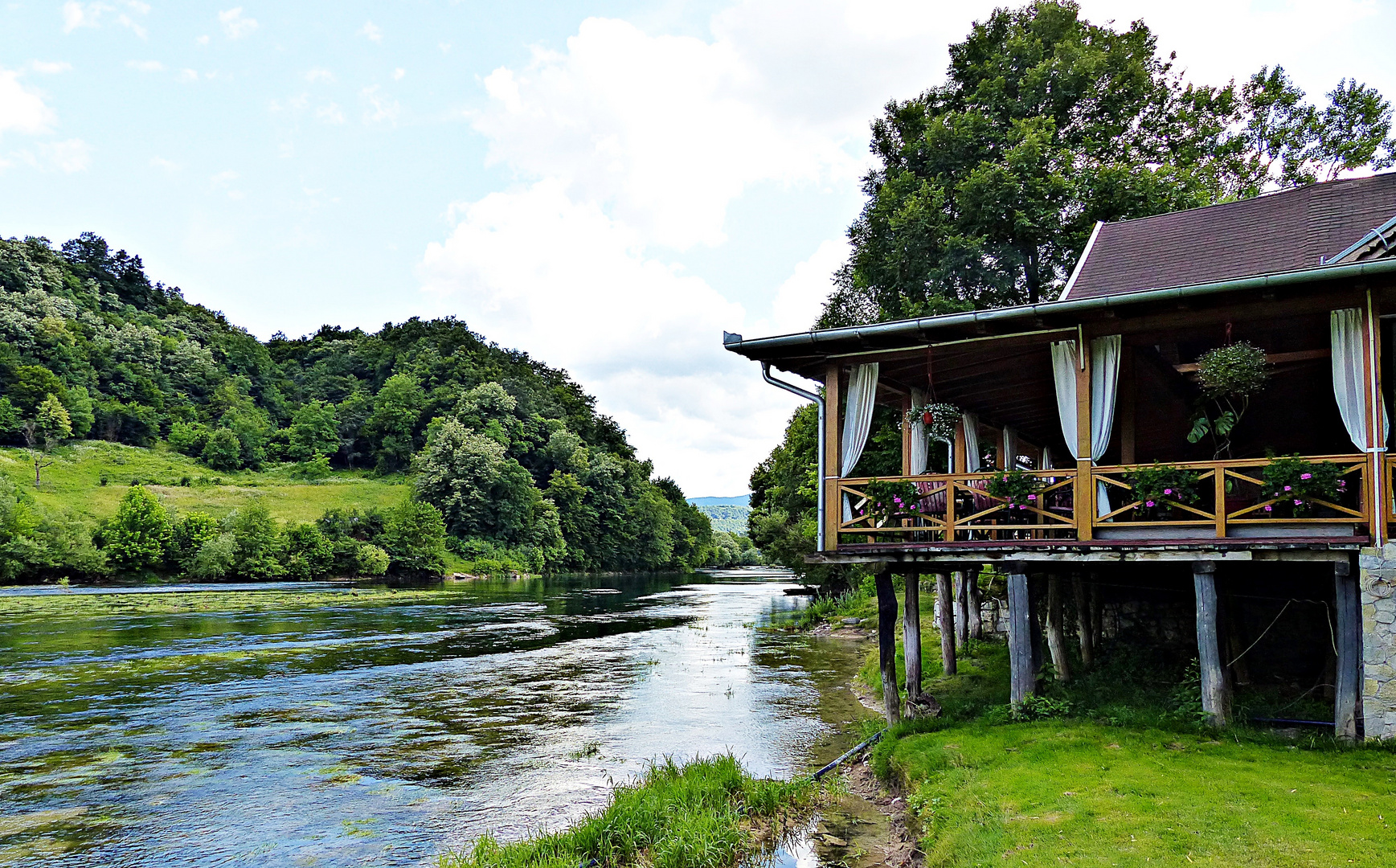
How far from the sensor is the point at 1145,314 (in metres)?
10.1

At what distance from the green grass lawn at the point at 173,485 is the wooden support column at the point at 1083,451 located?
55.5m

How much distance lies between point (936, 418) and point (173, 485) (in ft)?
224

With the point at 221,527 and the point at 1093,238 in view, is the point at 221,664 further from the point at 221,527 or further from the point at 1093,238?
the point at 221,527

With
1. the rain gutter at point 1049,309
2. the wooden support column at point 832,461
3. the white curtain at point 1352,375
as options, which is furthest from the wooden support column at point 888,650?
the white curtain at point 1352,375

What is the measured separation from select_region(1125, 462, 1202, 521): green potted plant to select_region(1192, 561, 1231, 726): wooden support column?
0.72 metres

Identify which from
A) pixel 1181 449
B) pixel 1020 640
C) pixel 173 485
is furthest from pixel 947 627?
pixel 173 485

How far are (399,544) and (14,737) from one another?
168ft

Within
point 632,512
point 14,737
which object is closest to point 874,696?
point 14,737

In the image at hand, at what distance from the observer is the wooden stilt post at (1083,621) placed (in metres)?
13.1

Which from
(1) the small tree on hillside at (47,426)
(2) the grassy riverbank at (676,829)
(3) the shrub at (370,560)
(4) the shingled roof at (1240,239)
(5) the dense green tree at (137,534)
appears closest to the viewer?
(2) the grassy riverbank at (676,829)

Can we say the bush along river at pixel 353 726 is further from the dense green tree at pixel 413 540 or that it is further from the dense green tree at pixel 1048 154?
the dense green tree at pixel 413 540

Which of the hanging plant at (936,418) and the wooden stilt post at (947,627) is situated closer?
the hanging plant at (936,418)

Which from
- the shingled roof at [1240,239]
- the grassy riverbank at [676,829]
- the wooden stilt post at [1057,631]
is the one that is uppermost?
the shingled roof at [1240,239]

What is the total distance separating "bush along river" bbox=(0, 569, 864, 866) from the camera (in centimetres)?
955
